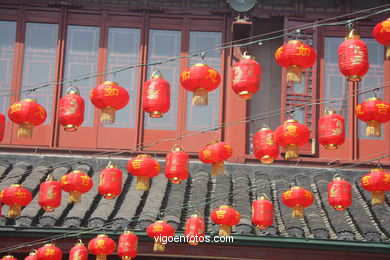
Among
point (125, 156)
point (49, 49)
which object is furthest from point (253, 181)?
point (49, 49)

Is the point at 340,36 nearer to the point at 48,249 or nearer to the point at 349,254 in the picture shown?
the point at 349,254

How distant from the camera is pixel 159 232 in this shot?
1247 centimetres

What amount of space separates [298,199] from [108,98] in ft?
11.2

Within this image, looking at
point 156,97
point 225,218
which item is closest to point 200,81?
point 156,97

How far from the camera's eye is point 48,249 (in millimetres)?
12484

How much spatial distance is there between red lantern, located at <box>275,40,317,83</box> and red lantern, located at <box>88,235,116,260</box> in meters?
3.89

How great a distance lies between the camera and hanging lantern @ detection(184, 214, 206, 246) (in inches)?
493

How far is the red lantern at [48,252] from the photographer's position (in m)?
12.4

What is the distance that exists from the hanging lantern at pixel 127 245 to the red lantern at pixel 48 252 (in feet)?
3.26

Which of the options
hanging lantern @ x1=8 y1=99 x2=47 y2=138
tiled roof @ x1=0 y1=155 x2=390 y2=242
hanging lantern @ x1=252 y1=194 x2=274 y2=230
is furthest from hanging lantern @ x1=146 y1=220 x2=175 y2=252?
hanging lantern @ x1=8 y1=99 x2=47 y2=138

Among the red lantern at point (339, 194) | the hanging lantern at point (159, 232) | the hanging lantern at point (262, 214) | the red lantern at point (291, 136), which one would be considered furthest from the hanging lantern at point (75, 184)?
the red lantern at point (339, 194)

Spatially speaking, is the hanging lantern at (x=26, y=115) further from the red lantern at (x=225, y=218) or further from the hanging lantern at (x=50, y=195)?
the red lantern at (x=225, y=218)

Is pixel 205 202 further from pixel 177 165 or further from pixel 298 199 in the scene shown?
pixel 298 199

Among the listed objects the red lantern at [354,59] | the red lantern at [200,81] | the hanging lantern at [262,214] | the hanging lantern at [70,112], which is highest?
the red lantern at [354,59]
